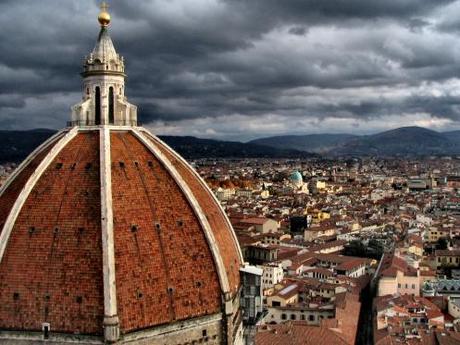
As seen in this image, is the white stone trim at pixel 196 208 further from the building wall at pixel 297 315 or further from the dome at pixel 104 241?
the building wall at pixel 297 315

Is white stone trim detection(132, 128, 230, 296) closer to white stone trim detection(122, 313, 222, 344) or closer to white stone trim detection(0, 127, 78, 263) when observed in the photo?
white stone trim detection(122, 313, 222, 344)

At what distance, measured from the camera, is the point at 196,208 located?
1859 cm

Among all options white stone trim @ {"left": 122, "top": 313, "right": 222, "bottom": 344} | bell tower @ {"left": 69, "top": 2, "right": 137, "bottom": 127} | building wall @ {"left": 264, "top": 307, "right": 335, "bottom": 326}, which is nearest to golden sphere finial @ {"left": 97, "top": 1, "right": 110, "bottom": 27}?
bell tower @ {"left": 69, "top": 2, "right": 137, "bottom": 127}

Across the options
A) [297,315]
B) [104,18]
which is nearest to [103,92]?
[104,18]

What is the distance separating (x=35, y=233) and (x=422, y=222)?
87.6 metres

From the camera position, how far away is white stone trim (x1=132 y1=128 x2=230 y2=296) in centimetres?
1817

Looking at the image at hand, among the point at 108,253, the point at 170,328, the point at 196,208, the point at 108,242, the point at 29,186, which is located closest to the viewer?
the point at 108,253

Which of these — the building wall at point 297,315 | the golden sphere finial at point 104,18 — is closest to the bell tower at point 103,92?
the golden sphere finial at point 104,18

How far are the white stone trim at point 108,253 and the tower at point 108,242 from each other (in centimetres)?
3

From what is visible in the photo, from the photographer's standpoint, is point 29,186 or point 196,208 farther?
point 196,208

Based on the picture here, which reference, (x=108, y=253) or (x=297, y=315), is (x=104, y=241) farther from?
(x=297, y=315)

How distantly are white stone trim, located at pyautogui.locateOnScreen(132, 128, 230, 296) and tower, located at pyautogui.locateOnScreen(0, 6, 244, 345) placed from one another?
33 millimetres

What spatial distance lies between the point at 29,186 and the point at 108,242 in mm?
3264

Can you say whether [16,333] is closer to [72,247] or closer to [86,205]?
[72,247]
